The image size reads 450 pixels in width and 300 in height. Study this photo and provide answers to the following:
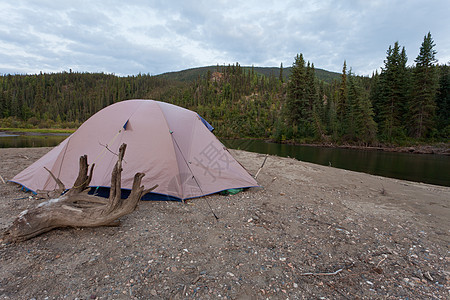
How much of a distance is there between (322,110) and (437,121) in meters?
19.3

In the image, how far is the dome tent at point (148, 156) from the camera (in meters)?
5.20

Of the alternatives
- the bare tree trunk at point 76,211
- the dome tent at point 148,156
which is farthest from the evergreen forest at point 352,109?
the bare tree trunk at point 76,211

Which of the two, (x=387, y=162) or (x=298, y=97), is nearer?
(x=387, y=162)

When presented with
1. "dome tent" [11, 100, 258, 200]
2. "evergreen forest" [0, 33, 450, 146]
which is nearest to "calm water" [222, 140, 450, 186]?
"dome tent" [11, 100, 258, 200]

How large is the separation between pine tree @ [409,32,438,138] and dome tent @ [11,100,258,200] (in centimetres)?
4342

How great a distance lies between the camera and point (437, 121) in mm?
36562

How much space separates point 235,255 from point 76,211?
267cm

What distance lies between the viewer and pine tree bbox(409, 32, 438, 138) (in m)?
34.9

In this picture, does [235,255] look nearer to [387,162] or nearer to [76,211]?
[76,211]

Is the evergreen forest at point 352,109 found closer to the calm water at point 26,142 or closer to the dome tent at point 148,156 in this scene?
the calm water at point 26,142

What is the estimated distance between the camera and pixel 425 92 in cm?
3475

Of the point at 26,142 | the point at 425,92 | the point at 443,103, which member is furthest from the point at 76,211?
the point at 443,103

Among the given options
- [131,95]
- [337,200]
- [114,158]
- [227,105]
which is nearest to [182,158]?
[114,158]

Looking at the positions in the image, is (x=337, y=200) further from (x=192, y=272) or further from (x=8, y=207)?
(x=8, y=207)
